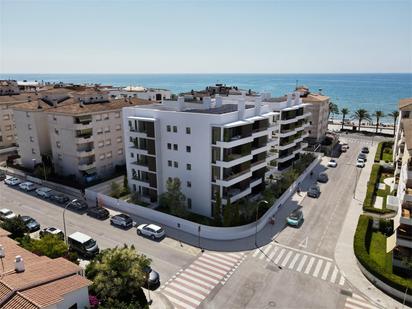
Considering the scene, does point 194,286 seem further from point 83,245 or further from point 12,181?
point 12,181

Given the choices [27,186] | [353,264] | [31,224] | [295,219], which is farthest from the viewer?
[27,186]

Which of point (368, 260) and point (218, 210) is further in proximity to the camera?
point (218, 210)

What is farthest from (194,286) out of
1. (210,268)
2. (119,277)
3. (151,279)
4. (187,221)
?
(187,221)

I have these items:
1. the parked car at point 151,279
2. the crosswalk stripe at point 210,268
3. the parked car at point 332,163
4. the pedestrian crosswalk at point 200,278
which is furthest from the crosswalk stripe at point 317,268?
the parked car at point 332,163

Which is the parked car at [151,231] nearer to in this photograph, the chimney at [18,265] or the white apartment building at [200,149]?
the white apartment building at [200,149]

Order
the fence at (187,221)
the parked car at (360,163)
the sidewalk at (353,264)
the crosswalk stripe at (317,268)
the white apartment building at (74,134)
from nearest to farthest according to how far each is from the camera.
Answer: the sidewalk at (353,264) → the crosswalk stripe at (317,268) → the fence at (187,221) → the white apartment building at (74,134) → the parked car at (360,163)

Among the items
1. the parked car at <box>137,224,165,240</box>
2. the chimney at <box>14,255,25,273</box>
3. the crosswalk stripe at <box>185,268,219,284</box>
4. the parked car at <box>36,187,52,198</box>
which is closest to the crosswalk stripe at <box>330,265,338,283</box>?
the crosswalk stripe at <box>185,268,219,284</box>
